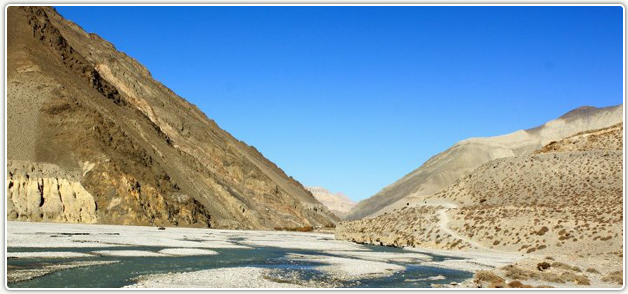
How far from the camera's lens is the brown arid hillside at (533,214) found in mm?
44219

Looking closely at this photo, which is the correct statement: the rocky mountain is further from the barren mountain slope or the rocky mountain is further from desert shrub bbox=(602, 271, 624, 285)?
desert shrub bbox=(602, 271, 624, 285)

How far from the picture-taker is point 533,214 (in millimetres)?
51438

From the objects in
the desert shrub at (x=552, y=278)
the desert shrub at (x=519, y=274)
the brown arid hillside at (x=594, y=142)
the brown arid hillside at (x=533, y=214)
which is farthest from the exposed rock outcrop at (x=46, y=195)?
the brown arid hillside at (x=594, y=142)

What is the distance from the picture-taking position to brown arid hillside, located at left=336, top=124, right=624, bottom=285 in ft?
145

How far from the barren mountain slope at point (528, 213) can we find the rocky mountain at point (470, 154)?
78.0 metres

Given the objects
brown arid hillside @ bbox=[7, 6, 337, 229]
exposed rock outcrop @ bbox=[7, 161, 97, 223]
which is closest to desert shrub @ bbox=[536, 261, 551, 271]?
brown arid hillside @ bbox=[7, 6, 337, 229]

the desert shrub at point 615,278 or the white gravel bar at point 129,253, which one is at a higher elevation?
the white gravel bar at point 129,253

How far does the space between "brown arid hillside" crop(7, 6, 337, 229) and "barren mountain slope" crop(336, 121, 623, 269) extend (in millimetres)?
21989

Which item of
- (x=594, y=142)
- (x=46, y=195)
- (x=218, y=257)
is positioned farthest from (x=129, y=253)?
(x=594, y=142)

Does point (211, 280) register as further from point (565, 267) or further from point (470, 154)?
point (470, 154)

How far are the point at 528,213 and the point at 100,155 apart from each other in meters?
45.5

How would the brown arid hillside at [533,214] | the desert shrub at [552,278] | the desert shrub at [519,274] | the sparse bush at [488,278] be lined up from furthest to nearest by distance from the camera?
the brown arid hillside at [533,214], the desert shrub at [519,274], the desert shrub at [552,278], the sparse bush at [488,278]

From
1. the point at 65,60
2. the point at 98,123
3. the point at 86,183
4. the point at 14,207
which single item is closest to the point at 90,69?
the point at 65,60

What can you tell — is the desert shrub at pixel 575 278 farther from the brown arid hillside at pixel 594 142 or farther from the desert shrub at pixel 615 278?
the brown arid hillside at pixel 594 142
